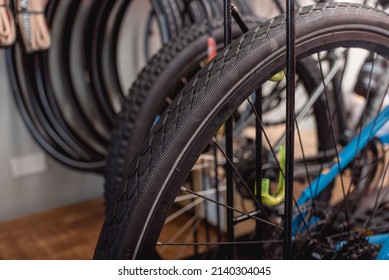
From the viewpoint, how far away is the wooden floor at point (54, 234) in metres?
1.49

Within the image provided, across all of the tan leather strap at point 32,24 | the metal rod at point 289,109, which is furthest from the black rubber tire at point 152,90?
the metal rod at point 289,109

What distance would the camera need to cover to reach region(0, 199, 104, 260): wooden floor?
58.8 inches

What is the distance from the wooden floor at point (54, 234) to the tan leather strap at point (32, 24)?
2.35 feet

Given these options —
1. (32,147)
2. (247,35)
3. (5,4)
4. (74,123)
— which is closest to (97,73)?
(74,123)

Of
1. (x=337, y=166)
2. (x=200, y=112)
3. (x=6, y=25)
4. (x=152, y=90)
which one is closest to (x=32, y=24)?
(x=6, y=25)

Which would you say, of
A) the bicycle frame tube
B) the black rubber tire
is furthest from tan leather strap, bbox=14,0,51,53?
the bicycle frame tube

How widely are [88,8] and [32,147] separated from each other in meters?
0.63

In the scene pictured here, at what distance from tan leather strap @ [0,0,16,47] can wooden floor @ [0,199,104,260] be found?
2.49ft

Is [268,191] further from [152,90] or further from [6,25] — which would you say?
[6,25]

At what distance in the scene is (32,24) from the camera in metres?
1.16

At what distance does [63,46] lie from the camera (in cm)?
177

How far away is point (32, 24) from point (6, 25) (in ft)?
0.49

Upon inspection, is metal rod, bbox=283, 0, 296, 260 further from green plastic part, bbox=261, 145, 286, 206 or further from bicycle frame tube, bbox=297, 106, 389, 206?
bicycle frame tube, bbox=297, 106, 389, 206

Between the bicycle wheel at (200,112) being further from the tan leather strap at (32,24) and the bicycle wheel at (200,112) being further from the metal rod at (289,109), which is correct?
the tan leather strap at (32,24)
